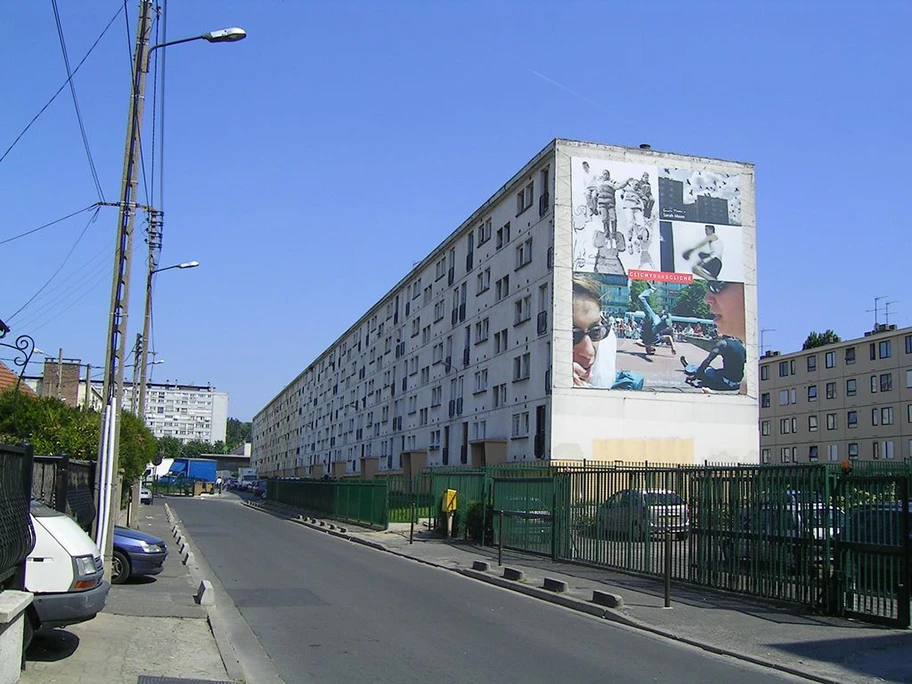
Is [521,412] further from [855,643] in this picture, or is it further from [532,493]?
[855,643]

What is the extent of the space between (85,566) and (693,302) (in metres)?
34.3

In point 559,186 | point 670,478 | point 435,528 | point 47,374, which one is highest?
point 559,186

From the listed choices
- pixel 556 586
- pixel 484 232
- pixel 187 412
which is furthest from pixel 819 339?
pixel 187 412

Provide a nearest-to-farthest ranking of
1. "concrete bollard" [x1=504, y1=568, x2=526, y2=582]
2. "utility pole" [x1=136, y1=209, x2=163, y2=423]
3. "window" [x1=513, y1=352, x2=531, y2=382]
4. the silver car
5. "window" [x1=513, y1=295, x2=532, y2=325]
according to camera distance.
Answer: the silver car, "concrete bollard" [x1=504, y1=568, x2=526, y2=582], "utility pole" [x1=136, y1=209, x2=163, y2=423], "window" [x1=513, y1=352, x2=531, y2=382], "window" [x1=513, y1=295, x2=532, y2=325]

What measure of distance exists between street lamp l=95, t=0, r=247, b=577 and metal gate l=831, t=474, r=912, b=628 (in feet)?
35.3

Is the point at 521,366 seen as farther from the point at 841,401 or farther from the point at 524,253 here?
the point at 841,401

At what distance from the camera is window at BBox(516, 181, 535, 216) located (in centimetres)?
4297

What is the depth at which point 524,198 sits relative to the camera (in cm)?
4391

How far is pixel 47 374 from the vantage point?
5594cm

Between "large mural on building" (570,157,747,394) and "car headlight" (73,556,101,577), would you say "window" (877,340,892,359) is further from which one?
"car headlight" (73,556,101,577)

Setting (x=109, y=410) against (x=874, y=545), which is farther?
(x=109, y=410)

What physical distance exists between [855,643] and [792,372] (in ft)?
212

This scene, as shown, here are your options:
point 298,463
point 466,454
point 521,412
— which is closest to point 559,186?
point 521,412

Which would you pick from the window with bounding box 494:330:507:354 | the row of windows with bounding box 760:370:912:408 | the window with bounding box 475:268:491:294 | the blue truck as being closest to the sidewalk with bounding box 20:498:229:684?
the window with bounding box 494:330:507:354
